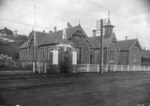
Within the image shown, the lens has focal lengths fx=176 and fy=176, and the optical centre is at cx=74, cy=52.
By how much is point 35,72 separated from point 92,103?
16048mm

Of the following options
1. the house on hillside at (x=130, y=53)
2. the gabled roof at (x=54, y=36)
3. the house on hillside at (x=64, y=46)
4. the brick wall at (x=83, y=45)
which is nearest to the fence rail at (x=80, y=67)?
the house on hillside at (x=64, y=46)

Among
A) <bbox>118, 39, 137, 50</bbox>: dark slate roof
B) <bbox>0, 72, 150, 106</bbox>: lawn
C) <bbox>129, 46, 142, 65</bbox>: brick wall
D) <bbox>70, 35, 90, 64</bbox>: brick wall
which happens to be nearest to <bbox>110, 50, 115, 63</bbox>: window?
<bbox>118, 39, 137, 50</bbox>: dark slate roof

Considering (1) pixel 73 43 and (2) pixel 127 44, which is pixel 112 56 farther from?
(1) pixel 73 43

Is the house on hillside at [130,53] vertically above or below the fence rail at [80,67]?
above

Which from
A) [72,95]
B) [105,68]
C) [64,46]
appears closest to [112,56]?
[105,68]

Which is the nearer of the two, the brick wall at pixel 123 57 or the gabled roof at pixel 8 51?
the brick wall at pixel 123 57

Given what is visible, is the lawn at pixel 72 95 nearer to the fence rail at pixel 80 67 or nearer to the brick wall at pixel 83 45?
the fence rail at pixel 80 67

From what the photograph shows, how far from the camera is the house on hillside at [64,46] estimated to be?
24.9 m

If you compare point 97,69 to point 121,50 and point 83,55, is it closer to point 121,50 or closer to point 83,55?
point 83,55

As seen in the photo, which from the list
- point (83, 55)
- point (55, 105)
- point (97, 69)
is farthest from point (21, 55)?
point (55, 105)

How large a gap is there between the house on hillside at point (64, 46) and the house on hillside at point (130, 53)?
36.4 ft

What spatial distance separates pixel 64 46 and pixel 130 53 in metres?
19.2

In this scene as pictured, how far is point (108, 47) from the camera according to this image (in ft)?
113

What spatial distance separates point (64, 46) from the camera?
24812 millimetres
